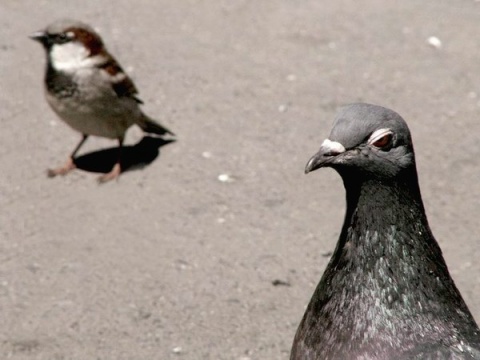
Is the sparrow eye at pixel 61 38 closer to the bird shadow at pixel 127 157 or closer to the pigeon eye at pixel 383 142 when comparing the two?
the bird shadow at pixel 127 157

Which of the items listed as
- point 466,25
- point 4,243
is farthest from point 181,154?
point 466,25

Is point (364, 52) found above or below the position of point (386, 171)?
below

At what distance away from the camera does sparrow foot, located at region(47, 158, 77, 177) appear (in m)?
6.79

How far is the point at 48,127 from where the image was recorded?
7410 millimetres

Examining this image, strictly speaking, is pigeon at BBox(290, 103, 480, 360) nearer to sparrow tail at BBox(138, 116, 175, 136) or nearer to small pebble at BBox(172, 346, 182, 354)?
small pebble at BBox(172, 346, 182, 354)

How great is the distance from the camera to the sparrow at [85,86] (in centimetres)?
671

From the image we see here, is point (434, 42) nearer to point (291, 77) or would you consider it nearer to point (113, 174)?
point (291, 77)

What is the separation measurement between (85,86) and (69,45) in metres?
0.31

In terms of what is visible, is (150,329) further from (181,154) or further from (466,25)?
(466,25)

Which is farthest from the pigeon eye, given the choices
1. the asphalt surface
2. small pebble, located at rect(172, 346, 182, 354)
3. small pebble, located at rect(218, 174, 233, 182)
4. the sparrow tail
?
the sparrow tail

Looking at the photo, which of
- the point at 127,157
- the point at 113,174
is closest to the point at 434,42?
the point at 127,157

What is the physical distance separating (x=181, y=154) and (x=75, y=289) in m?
1.68

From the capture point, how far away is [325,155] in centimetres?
342

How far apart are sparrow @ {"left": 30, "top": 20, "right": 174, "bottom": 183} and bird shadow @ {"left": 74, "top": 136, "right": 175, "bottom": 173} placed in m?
0.10
